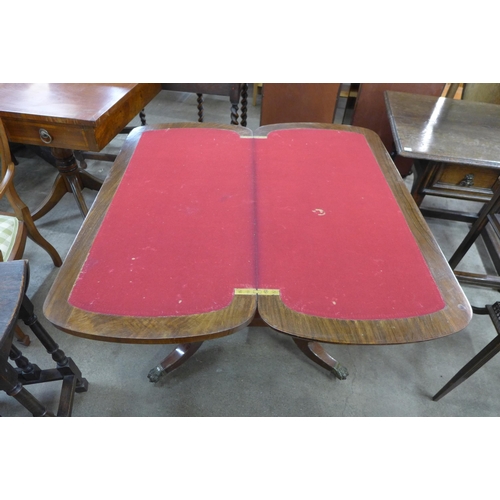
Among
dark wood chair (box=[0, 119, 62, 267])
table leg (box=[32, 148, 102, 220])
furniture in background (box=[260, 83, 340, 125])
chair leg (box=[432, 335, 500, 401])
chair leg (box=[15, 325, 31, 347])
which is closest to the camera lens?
chair leg (box=[432, 335, 500, 401])

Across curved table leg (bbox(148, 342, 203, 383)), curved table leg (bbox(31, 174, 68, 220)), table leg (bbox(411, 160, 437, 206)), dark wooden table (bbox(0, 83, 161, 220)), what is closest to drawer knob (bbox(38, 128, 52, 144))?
dark wooden table (bbox(0, 83, 161, 220))

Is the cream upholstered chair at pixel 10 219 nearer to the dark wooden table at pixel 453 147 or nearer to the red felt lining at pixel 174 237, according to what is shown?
the red felt lining at pixel 174 237

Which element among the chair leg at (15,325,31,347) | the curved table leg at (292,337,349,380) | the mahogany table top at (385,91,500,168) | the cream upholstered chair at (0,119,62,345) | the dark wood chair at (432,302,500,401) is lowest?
the chair leg at (15,325,31,347)

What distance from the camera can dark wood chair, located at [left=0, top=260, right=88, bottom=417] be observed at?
2.31 ft

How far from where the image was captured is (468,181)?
4.72 feet

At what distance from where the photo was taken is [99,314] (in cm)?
76

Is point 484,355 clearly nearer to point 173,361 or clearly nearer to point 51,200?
point 173,361

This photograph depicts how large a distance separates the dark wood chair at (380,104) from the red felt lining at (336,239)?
115cm

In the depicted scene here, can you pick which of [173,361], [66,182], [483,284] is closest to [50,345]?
[173,361]

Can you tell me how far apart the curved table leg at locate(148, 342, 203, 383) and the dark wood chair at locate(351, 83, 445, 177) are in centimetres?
191

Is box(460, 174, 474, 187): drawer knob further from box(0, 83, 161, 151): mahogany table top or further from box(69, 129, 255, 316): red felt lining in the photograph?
box(0, 83, 161, 151): mahogany table top

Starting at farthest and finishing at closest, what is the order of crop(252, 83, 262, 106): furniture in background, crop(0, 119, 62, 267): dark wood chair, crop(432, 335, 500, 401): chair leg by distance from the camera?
crop(252, 83, 262, 106): furniture in background → crop(0, 119, 62, 267): dark wood chair → crop(432, 335, 500, 401): chair leg

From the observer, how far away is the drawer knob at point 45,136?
135 cm

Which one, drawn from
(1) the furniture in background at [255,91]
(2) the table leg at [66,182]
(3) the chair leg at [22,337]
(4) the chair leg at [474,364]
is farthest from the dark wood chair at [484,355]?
(1) the furniture in background at [255,91]
